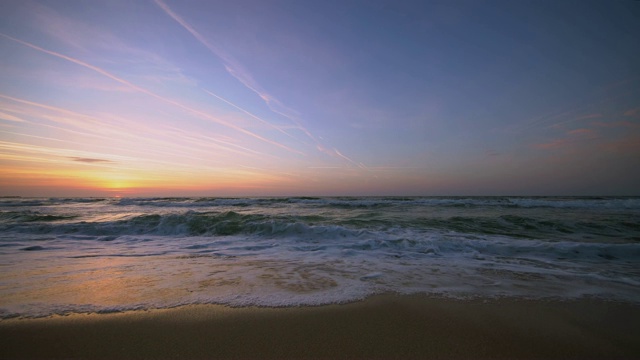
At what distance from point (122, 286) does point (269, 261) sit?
234cm

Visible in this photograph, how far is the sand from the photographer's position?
2143mm

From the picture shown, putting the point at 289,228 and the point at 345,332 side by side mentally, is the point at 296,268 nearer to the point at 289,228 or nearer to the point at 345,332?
the point at 345,332

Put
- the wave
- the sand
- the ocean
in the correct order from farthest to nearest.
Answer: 1. the wave
2. the ocean
3. the sand

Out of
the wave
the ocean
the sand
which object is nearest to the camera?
the sand

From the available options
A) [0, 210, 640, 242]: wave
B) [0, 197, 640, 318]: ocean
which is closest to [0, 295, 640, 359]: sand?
[0, 197, 640, 318]: ocean

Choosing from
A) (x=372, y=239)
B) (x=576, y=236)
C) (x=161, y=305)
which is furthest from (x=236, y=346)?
(x=576, y=236)

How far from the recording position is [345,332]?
2.43 m

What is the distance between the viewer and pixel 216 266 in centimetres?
480

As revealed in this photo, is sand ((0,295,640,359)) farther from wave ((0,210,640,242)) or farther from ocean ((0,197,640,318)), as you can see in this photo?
wave ((0,210,640,242))

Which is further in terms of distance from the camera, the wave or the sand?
the wave

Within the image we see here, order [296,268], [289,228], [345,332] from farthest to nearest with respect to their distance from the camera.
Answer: [289,228], [296,268], [345,332]

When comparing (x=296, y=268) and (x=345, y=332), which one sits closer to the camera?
(x=345, y=332)

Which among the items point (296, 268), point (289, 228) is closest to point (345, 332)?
point (296, 268)

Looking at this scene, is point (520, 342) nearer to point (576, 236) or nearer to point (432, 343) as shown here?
point (432, 343)
